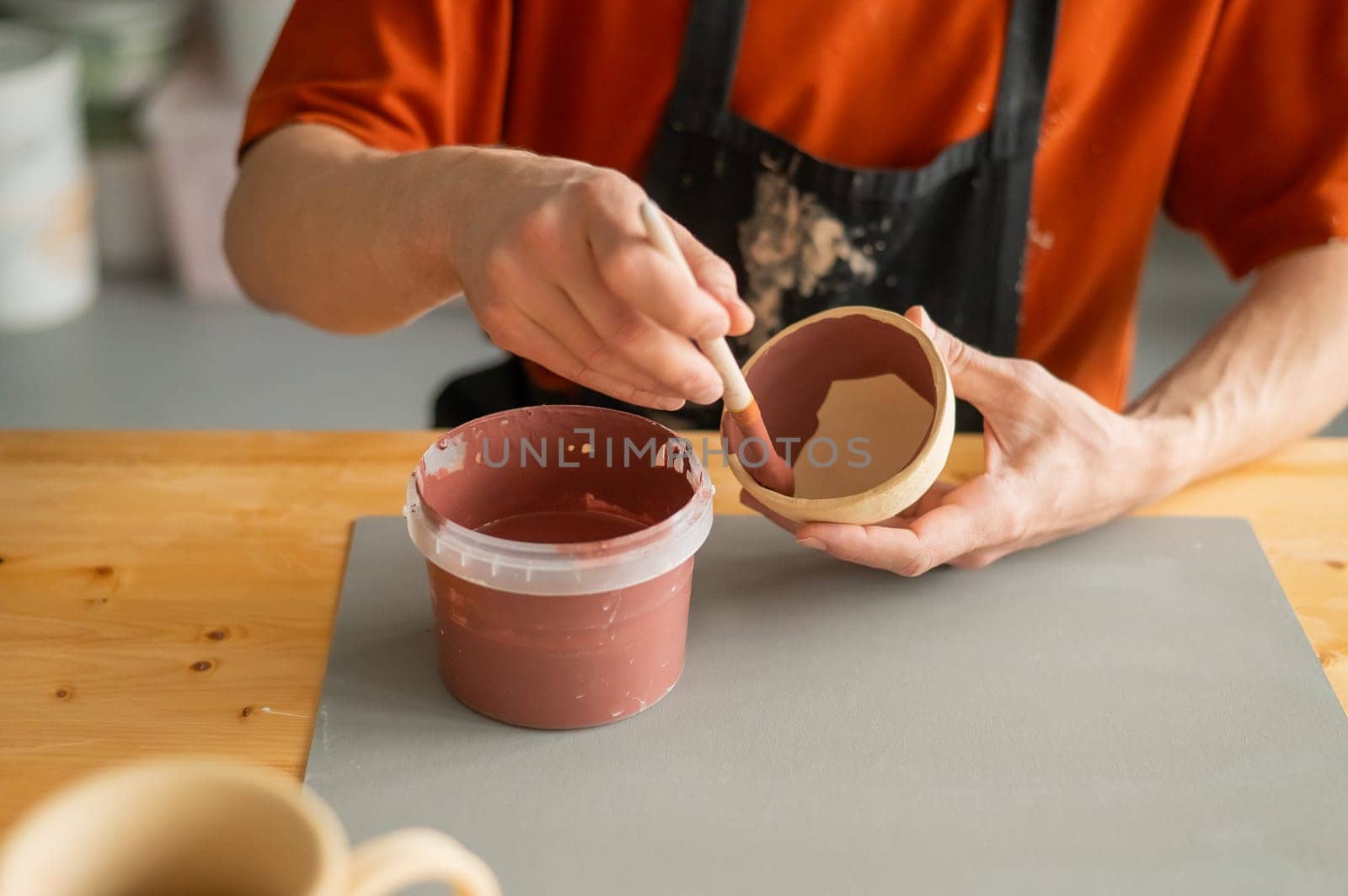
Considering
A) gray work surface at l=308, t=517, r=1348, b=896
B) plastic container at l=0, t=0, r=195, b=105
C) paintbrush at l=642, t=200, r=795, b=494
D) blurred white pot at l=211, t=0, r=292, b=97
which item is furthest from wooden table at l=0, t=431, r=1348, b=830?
plastic container at l=0, t=0, r=195, b=105

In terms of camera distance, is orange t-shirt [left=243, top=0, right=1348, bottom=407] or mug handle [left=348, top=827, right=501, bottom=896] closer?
mug handle [left=348, top=827, right=501, bottom=896]

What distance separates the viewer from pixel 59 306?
239 cm

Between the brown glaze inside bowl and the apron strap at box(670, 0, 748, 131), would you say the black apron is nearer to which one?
the apron strap at box(670, 0, 748, 131)

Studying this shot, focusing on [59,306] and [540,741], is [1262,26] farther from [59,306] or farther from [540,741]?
[59,306]

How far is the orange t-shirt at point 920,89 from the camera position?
1.04m

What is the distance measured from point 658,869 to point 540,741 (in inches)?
4.9

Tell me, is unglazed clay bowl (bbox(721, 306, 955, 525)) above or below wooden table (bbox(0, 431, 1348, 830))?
above

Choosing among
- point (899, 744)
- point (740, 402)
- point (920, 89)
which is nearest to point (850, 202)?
point (920, 89)

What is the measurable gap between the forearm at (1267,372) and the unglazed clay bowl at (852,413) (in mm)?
237

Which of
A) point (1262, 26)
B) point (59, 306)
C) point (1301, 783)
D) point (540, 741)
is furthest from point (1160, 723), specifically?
point (59, 306)

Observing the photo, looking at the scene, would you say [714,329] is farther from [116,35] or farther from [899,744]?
[116,35]

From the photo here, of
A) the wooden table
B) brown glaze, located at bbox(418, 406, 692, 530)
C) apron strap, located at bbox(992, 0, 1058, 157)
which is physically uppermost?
apron strap, located at bbox(992, 0, 1058, 157)

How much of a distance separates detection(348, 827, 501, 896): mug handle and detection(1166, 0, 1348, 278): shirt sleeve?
3.00 ft

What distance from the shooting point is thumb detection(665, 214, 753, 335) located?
27.3 inches
